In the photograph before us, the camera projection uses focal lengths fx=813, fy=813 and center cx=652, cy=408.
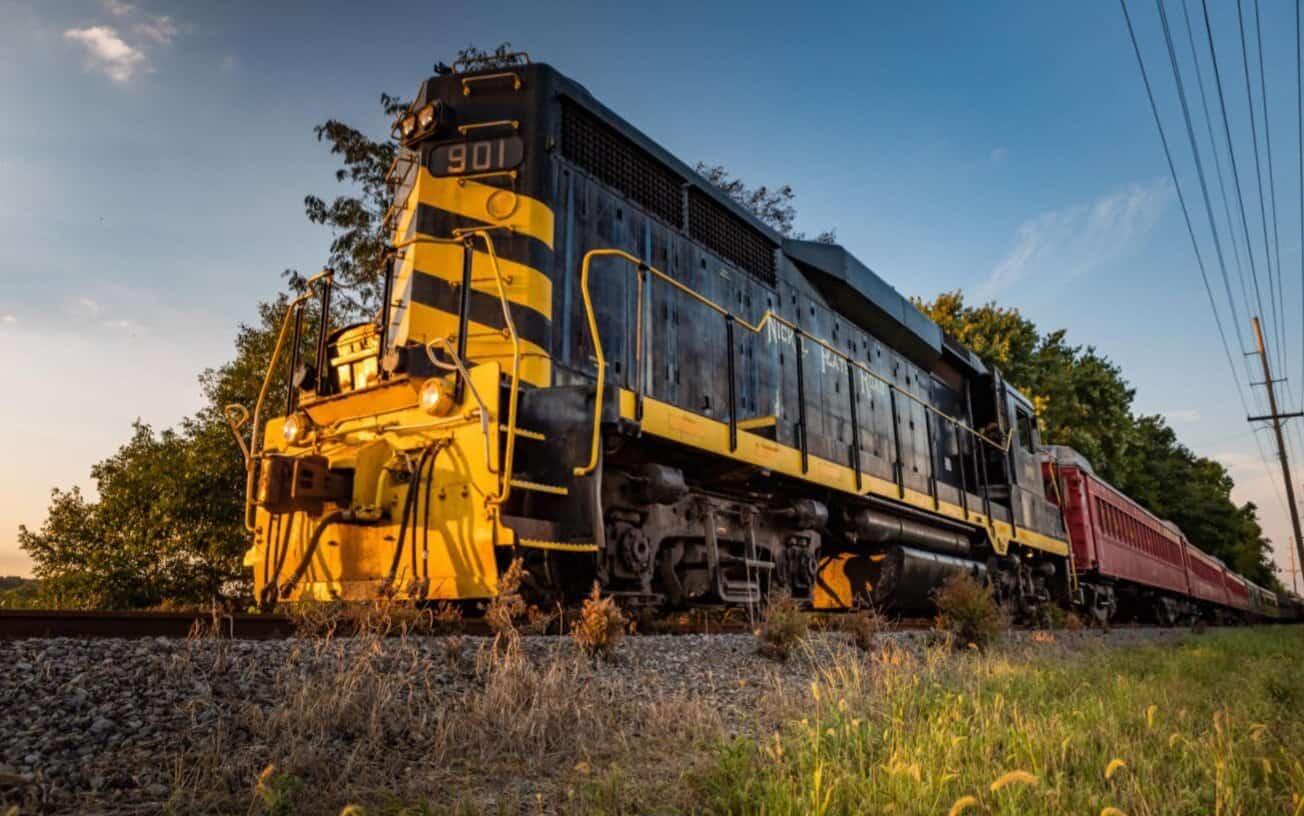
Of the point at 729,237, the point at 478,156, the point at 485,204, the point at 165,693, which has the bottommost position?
the point at 165,693

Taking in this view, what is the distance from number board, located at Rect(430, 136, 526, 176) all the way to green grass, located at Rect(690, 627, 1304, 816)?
385cm

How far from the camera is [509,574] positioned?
3.73 metres

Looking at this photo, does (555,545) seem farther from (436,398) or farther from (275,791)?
(275,791)

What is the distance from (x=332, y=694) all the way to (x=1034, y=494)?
11.3m

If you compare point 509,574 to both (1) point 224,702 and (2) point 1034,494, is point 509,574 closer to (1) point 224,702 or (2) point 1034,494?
(1) point 224,702

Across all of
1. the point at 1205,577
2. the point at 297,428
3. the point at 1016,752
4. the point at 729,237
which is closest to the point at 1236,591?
the point at 1205,577

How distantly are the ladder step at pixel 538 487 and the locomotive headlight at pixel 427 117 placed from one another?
9.32ft

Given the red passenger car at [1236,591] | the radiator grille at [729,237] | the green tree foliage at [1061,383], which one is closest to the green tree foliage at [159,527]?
the radiator grille at [729,237]

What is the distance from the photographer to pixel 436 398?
442 cm

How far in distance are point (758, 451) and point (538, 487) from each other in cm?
207

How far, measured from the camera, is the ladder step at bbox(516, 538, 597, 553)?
13.2 ft

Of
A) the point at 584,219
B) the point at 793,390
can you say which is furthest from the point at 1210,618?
the point at 584,219

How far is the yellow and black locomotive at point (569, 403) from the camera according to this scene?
435cm

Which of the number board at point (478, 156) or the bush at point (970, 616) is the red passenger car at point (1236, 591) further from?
the number board at point (478, 156)
